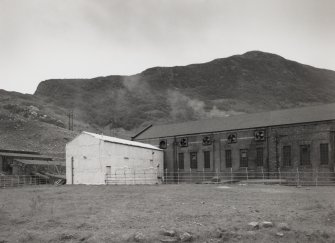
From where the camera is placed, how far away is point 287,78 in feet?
596

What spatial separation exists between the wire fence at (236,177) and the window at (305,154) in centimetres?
89

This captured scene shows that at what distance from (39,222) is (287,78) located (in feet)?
578

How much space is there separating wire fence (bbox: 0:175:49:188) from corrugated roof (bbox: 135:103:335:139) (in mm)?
16145

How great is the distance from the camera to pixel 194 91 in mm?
173875

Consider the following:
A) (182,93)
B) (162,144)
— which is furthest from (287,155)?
(182,93)

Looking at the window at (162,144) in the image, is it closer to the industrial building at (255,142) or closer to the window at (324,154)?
the industrial building at (255,142)

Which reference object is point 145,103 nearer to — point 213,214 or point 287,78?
point 287,78

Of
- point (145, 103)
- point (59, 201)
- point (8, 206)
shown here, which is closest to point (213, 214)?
point (59, 201)

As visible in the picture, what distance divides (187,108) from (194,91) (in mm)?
23625

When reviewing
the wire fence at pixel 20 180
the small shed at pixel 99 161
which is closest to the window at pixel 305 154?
the small shed at pixel 99 161

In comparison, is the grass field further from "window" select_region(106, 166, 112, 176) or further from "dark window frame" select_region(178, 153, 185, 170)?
"dark window frame" select_region(178, 153, 185, 170)

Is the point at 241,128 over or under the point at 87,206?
over

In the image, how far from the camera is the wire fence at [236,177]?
3606cm

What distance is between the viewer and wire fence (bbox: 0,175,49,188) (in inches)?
1538
